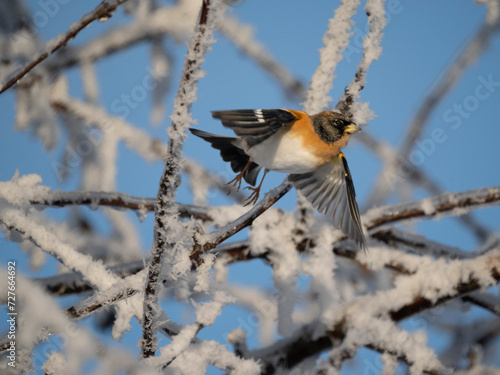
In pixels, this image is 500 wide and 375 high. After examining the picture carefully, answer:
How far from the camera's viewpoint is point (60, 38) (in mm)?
912

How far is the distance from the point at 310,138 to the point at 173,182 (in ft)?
1.92

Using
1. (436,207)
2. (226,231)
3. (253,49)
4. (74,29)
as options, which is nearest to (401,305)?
(436,207)

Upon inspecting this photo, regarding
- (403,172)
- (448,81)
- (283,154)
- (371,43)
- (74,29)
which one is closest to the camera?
(74,29)

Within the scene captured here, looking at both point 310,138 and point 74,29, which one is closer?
Result: point 74,29

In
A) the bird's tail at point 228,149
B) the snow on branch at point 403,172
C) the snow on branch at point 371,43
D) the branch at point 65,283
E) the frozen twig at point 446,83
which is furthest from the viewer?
the snow on branch at point 403,172

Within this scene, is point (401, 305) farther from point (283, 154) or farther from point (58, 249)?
point (58, 249)

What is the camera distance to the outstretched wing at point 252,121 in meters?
0.88

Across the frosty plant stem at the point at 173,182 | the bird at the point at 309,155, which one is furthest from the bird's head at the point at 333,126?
the frosty plant stem at the point at 173,182

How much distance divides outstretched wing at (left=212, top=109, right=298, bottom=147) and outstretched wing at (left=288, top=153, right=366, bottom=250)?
1.13ft

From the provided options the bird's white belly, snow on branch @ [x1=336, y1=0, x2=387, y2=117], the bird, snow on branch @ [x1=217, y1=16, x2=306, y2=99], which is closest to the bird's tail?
the bird

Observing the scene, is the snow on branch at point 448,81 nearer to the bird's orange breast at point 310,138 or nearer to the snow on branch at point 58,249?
the bird's orange breast at point 310,138

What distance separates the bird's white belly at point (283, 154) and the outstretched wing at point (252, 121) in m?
0.16

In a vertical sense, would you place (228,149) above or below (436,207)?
above

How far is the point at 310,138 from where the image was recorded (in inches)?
48.5
